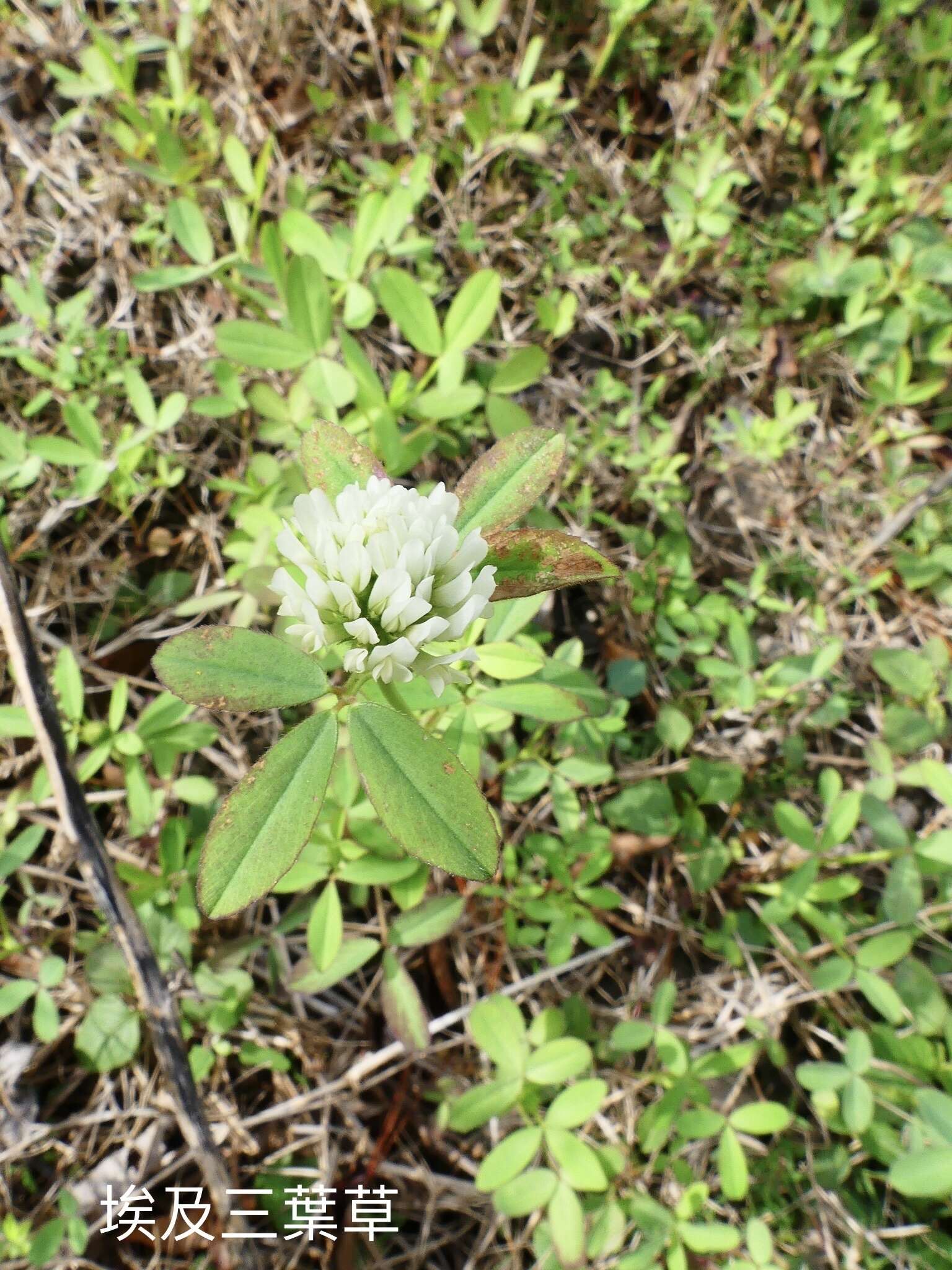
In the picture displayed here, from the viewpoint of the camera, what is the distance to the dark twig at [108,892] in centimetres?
182

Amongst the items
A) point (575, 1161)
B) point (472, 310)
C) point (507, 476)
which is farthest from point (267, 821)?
point (472, 310)

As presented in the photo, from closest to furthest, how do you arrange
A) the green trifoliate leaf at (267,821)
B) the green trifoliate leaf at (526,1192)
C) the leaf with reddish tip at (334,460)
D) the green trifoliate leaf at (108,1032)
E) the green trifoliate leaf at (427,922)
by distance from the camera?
1. the green trifoliate leaf at (267,821)
2. the leaf with reddish tip at (334,460)
3. the green trifoliate leaf at (526,1192)
4. the green trifoliate leaf at (427,922)
5. the green trifoliate leaf at (108,1032)

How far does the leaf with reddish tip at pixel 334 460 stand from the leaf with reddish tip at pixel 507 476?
162mm

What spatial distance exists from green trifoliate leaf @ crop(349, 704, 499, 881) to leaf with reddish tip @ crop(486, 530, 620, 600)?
26 cm

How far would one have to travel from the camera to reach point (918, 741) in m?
2.45

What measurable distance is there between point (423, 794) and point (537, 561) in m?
0.40

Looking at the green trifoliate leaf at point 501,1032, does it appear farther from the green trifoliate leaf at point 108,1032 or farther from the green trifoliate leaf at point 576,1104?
the green trifoliate leaf at point 108,1032

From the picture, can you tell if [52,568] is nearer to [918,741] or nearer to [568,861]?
[568,861]

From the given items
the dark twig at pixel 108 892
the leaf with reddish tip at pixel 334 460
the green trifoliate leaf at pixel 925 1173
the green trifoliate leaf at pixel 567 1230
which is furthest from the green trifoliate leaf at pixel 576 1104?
the leaf with reddish tip at pixel 334 460

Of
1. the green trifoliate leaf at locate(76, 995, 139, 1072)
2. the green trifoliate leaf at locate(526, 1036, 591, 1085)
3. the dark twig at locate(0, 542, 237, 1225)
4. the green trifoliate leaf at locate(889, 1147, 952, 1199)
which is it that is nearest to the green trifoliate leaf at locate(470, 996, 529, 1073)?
the green trifoliate leaf at locate(526, 1036, 591, 1085)

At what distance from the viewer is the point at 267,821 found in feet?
4.20

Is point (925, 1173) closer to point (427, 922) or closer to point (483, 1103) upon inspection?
point (483, 1103)

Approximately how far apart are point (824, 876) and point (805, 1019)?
42 cm

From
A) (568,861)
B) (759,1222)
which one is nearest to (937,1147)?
(759,1222)
